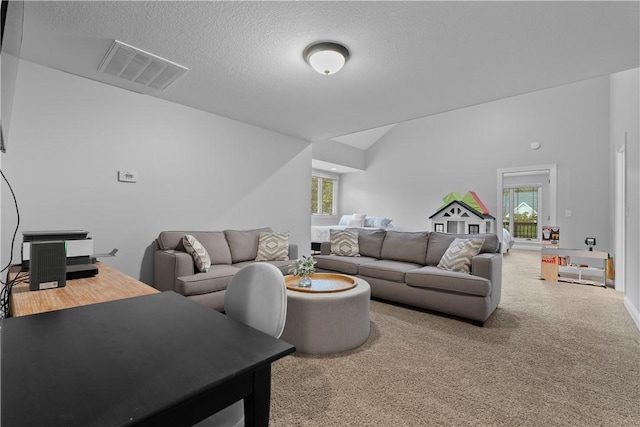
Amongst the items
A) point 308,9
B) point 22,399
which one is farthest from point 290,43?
point 22,399

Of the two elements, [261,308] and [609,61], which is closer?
[261,308]

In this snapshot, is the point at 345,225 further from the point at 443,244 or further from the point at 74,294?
the point at 74,294

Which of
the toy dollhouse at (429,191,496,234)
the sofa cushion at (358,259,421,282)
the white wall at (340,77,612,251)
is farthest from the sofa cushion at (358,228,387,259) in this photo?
the white wall at (340,77,612,251)

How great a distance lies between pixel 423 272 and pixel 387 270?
438mm

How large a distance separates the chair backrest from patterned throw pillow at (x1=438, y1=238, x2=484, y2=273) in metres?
2.63

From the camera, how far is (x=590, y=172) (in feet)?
18.8

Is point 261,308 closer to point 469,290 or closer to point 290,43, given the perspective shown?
point 290,43

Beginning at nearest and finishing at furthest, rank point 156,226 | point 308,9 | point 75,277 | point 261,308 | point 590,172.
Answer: point 261,308 < point 75,277 < point 308,9 < point 156,226 < point 590,172

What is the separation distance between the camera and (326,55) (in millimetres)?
2301

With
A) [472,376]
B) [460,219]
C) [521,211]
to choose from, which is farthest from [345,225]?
[472,376]

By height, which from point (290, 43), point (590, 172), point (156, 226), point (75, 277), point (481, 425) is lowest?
point (481, 425)

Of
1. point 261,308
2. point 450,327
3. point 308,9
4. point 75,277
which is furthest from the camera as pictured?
point 450,327

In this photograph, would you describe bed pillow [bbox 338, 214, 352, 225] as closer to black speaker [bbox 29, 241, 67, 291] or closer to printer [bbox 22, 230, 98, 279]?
printer [bbox 22, 230, 98, 279]

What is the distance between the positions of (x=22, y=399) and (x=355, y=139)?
8.24 metres
